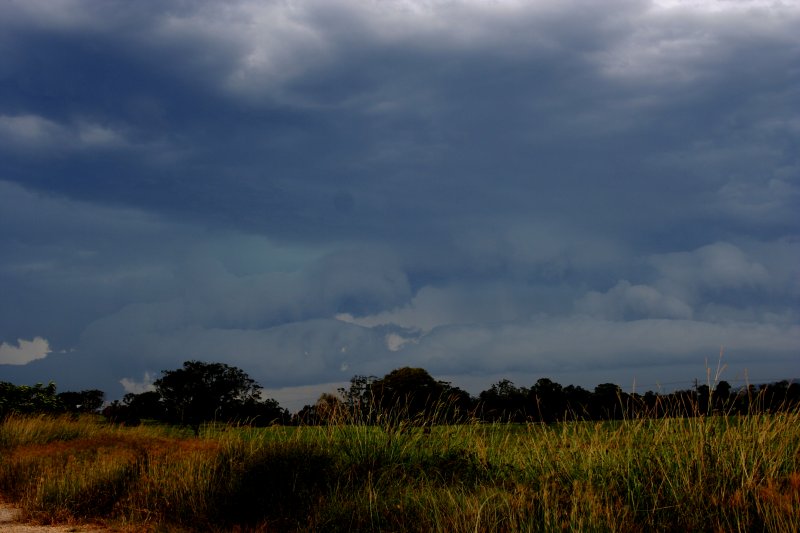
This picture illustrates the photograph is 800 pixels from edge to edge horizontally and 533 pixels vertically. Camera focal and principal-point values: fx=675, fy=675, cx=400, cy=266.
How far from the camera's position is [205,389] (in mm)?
28688

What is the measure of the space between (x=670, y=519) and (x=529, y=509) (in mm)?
1821

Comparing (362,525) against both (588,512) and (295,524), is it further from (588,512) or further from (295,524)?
(588,512)

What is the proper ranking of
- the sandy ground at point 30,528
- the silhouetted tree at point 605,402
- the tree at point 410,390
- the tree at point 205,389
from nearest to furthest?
the sandy ground at point 30,528
the silhouetted tree at point 605,402
the tree at point 410,390
the tree at point 205,389

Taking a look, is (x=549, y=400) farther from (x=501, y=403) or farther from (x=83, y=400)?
(x=83, y=400)

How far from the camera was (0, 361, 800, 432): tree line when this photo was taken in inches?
477

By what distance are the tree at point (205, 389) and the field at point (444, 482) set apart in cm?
1274

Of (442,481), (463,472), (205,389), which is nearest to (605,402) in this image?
(463,472)

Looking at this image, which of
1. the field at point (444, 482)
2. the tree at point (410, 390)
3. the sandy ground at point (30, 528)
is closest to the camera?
the field at point (444, 482)

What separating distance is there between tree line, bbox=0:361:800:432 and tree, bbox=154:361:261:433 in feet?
0.14

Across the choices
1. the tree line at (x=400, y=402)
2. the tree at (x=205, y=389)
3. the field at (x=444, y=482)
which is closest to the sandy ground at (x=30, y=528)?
the field at (x=444, y=482)

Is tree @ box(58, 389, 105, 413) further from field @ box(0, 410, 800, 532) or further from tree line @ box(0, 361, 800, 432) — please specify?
field @ box(0, 410, 800, 532)

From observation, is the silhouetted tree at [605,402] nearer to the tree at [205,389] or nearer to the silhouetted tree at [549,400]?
the silhouetted tree at [549,400]

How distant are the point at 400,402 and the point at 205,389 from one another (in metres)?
12.2

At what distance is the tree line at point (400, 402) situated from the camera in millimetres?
12109
